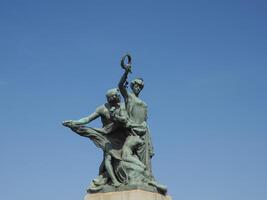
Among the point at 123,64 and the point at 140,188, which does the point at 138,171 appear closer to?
the point at 140,188

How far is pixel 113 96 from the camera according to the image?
15.1m

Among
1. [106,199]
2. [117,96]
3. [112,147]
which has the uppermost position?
[117,96]

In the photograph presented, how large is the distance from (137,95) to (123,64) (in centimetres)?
116

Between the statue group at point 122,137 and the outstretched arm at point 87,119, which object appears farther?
the outstretched arm at point 87,119

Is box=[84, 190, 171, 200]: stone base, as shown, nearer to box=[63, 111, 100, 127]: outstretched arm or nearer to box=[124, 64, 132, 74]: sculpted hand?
box=[63, 111, 100, 127]: outstretched arm

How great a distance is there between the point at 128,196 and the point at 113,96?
286 centimetres

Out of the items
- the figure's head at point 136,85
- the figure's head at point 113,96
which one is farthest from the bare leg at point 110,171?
the figure's head at point 136,85

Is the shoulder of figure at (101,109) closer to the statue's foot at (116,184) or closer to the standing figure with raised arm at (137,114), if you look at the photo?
the standing figure with raised arm at (137,114)

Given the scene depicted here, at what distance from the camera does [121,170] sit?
14.5m

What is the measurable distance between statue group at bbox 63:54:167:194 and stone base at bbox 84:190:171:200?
14cm

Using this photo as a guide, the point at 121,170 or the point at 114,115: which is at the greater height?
the point at 114,115

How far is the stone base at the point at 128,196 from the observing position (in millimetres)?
13852

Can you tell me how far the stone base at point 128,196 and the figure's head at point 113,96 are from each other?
2594mm

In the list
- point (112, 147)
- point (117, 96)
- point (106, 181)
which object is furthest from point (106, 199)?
point (117, 96)
